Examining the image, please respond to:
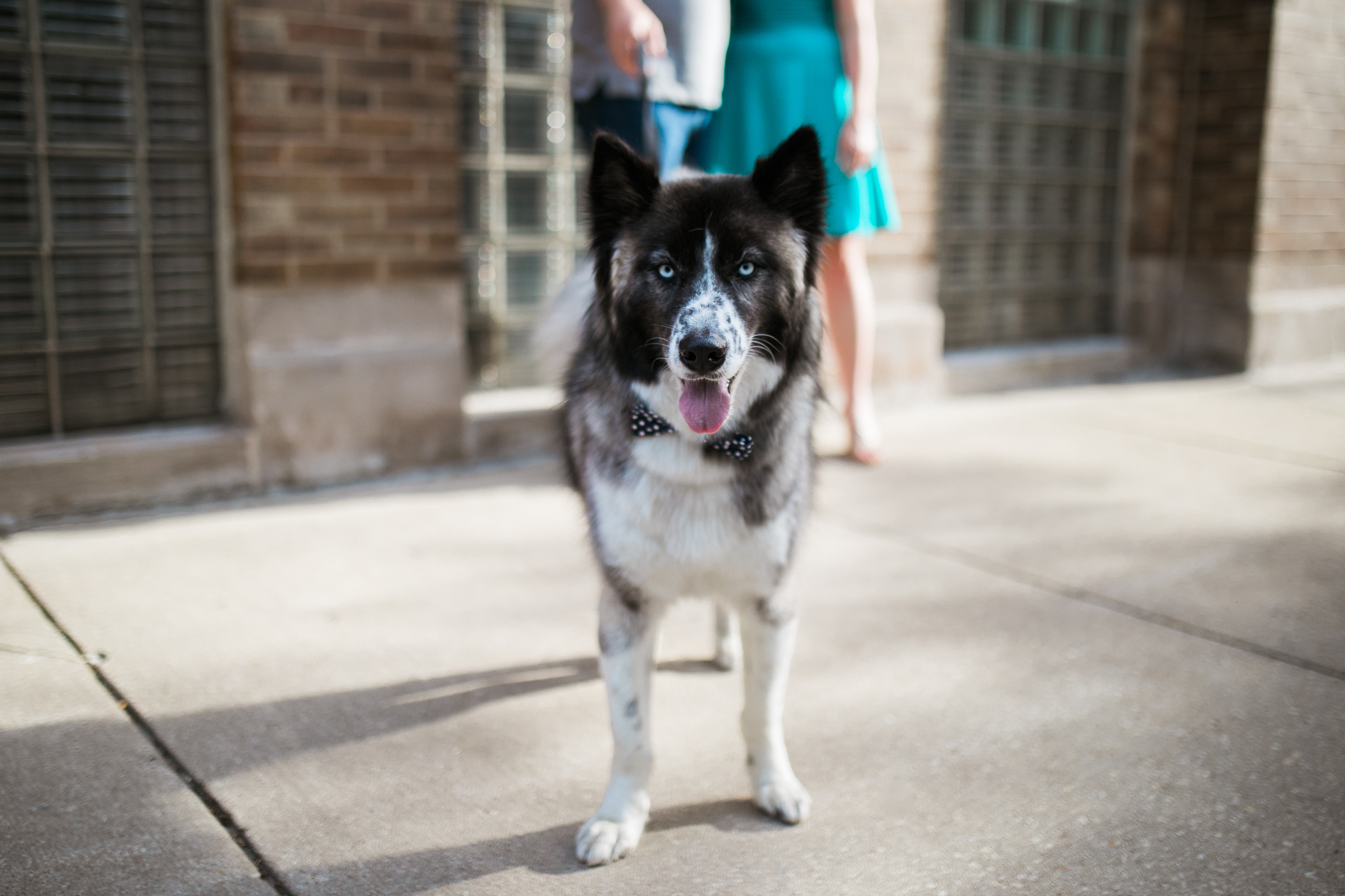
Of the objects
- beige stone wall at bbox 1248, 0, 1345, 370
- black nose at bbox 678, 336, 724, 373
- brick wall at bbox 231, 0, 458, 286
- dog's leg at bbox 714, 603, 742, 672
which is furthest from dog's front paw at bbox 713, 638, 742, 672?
beige stone wall at bbox 1248, 0, 1345, 370

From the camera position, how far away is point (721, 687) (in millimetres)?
2717

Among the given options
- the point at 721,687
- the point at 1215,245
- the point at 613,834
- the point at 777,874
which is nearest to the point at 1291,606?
the point at 721,687

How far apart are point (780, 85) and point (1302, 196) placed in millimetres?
4764

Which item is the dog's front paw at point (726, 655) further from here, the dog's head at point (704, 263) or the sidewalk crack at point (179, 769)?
the sidewalk crack at point (179, 769)

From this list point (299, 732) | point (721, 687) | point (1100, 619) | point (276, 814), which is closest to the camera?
point (276, 814)

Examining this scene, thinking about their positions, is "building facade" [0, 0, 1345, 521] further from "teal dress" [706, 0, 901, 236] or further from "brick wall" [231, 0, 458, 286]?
"teal dress" [706, 0, 901, 236]

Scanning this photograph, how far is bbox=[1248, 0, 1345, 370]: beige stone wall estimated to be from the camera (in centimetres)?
680

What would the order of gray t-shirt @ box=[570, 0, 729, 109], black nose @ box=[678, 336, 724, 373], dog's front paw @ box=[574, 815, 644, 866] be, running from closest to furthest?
black nose @ box=[678, 336, 724, 373] < dog's front paw @ box=[574, 815, 644, 866] < gray t-shirt @ box=[570, 0, 729, 109]

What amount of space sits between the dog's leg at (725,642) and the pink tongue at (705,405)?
3.02 feet

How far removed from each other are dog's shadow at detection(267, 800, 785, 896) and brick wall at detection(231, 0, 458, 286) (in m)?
2.69

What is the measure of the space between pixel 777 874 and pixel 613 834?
0.32 metres

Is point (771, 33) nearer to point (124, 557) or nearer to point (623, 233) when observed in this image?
point (623, 233)

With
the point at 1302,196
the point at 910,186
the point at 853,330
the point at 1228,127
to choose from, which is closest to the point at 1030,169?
the point at 910,186

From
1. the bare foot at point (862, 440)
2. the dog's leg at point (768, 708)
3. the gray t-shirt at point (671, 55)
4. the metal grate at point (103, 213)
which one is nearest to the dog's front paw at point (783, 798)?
the dog's leg at point (768, 708)
